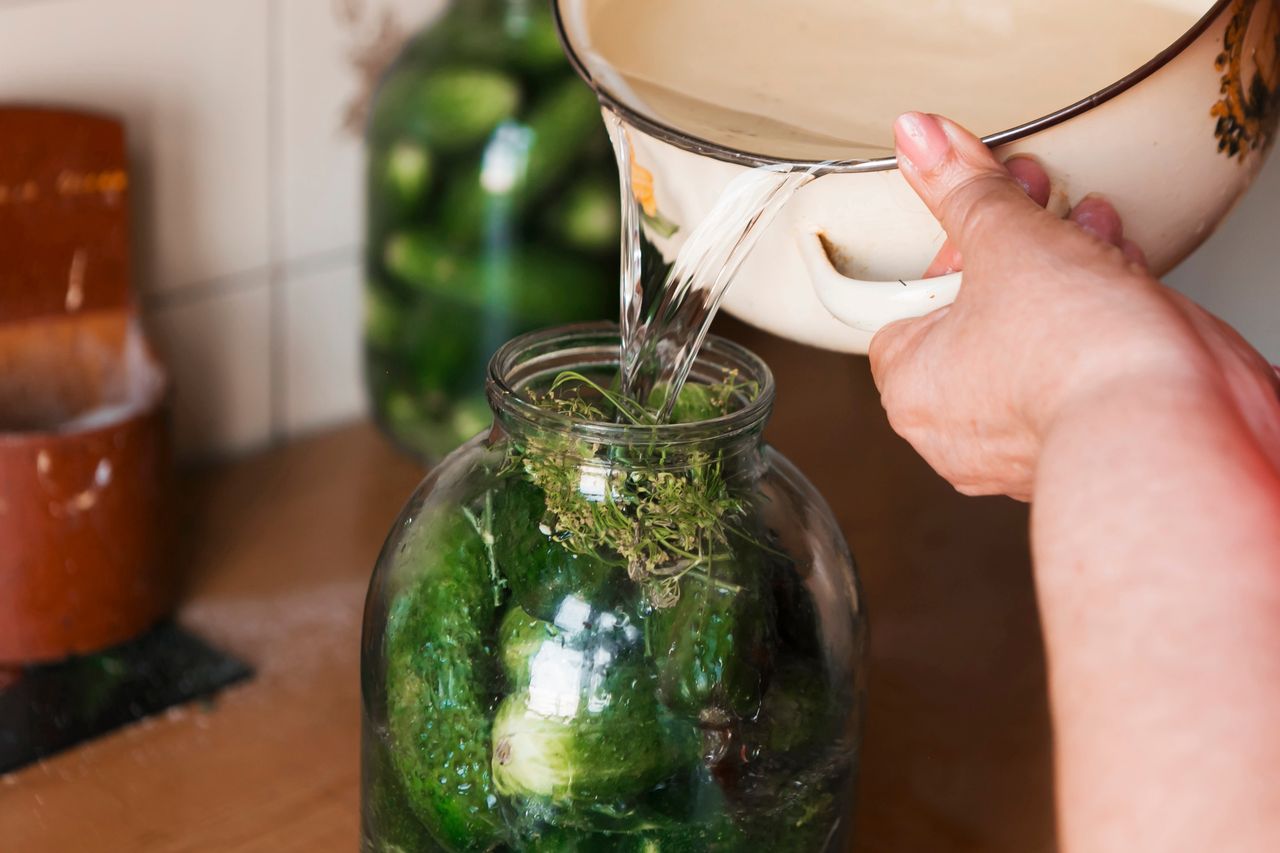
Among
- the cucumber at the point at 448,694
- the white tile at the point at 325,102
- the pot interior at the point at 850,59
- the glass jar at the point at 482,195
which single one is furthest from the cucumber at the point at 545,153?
the cucumber at the point at 448,694

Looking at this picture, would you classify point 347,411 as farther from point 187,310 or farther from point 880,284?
point 880,284

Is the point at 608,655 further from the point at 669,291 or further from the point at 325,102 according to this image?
the point at 325,102

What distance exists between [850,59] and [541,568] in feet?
0.81

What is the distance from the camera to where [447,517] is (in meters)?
0.52

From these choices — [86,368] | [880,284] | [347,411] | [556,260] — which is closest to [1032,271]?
[880,284]

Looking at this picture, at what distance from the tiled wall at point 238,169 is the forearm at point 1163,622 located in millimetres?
670

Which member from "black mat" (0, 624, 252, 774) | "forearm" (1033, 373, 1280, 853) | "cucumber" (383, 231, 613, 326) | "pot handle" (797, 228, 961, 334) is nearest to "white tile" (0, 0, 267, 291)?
"cucumber" (383, 231, 613, 326)

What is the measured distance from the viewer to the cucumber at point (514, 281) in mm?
881

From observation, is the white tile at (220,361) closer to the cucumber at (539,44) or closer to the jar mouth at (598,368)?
the cucumber at (539,44)

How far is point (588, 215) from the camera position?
2.90 ft

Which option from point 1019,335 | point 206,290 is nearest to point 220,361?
point 206,290

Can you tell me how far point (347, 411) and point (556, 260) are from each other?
0.86 ft

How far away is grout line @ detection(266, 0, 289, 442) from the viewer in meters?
0.91

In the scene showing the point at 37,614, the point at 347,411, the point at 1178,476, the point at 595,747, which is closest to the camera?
the point at 1178,476
